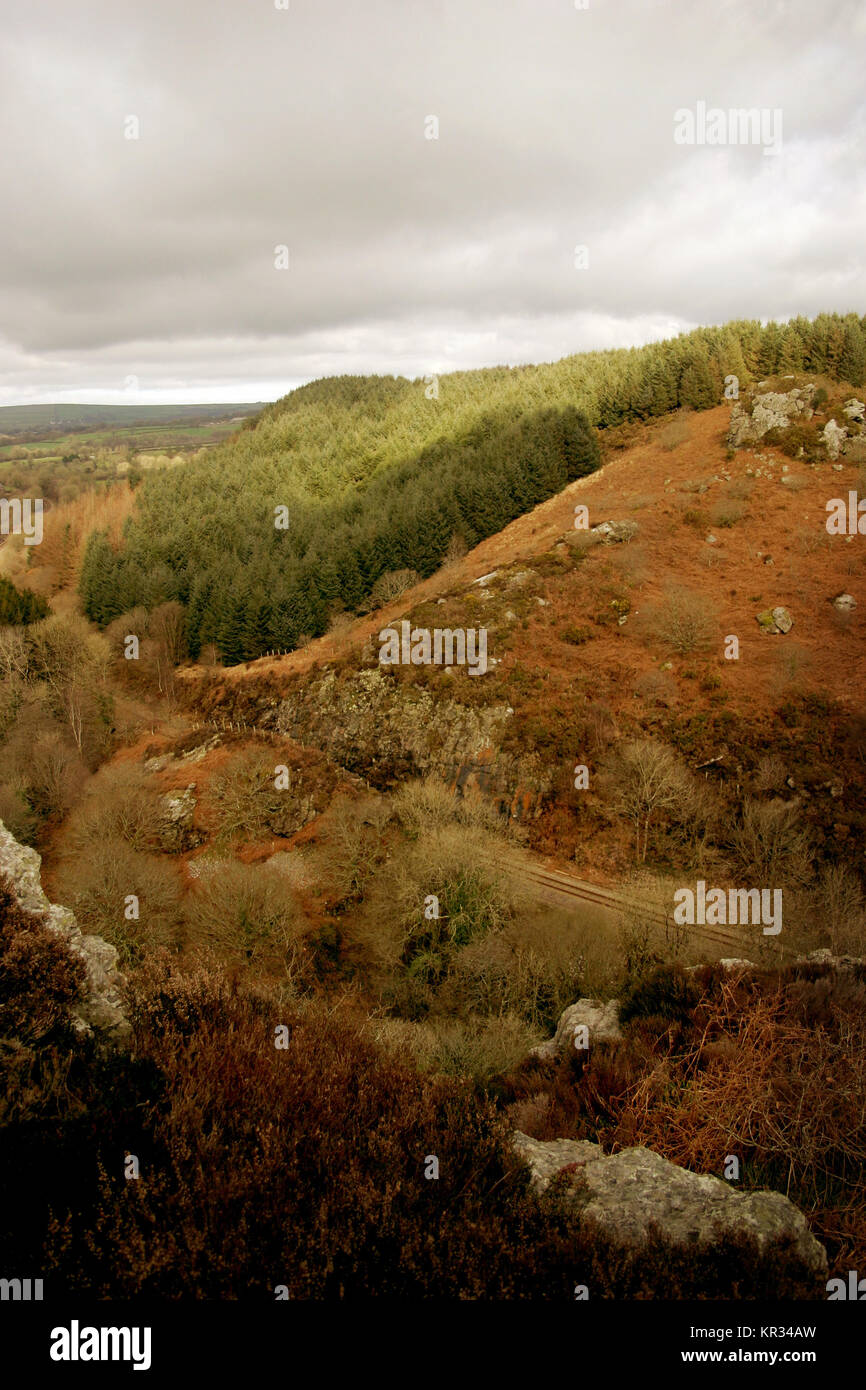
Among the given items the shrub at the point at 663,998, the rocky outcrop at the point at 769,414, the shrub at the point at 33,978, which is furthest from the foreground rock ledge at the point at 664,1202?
the rocky outcrop at the point at 769,414

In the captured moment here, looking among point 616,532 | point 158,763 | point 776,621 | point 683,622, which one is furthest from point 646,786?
point 158,763

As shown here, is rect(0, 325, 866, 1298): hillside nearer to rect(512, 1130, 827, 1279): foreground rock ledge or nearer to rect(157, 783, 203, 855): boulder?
rect(512, 1130, 827, 1279): foreground rock ledge

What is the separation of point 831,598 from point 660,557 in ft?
39.6

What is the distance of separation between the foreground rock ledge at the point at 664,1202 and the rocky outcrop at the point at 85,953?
515 centimetres

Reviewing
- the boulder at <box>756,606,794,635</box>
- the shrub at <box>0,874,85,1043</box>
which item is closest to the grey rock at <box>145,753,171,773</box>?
the shrub at <box>0,874,85,1043</box>

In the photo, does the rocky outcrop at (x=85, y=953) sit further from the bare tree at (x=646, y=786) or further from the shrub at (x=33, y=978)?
the bare tree at (x=646, y=786)

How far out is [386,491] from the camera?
77.2 m

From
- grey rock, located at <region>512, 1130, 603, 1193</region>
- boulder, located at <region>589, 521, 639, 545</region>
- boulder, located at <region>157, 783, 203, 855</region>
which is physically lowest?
boulder, located at <region>157, 783, 203, 855</region>

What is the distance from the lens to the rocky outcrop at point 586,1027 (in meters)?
13.4

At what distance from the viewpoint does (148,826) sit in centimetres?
3416

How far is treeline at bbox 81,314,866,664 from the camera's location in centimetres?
6331

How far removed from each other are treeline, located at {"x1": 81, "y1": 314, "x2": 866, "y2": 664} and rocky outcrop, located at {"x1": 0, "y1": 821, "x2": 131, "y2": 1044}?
49899mm

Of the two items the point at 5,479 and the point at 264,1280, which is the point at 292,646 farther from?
the point at 5,479

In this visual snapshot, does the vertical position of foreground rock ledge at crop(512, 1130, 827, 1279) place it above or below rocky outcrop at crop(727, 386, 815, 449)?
below
